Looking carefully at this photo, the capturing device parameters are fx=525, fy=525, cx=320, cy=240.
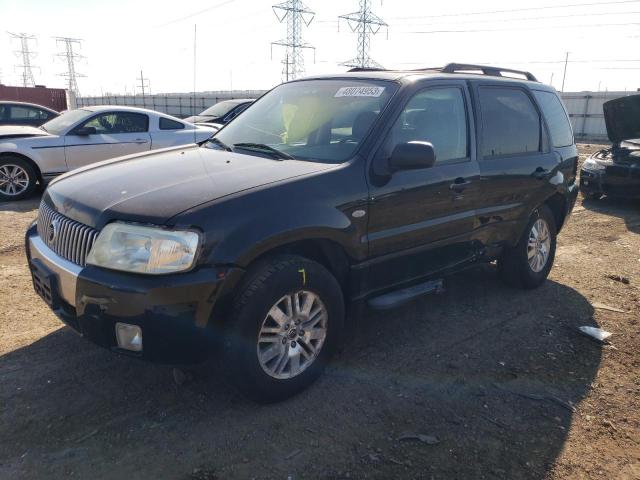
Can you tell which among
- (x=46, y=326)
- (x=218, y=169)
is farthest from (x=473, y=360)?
(x=46, y=326)

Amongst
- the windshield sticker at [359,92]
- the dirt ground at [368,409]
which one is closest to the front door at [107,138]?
the dirt ground at [368,409]

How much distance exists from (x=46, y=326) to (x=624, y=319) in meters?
4.71

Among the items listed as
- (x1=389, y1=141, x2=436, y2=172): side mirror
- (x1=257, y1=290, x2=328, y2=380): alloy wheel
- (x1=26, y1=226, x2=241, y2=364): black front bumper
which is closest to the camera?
(x1=26, y1=226, x2=241, y2=364): black front bumper

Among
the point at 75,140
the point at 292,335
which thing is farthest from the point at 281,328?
the point at 75,140

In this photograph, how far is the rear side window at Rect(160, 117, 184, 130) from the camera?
31.6 ft

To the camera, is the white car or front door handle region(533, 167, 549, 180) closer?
front door handle region(533, 167, 549, 180)

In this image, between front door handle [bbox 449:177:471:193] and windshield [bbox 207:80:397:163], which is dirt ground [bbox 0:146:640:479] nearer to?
front door handle [bbox 449:177:471:193]

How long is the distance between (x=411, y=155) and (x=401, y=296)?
1004 mm

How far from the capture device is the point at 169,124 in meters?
9.69

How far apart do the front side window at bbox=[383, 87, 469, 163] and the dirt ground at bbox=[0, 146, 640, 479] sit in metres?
1.43

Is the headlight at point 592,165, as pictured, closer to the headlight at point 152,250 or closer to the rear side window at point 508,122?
the rear side window at point 508,122

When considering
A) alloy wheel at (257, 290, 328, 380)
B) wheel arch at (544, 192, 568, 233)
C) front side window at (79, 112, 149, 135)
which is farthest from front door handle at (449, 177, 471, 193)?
front side window at (79, 112, 149, 135)

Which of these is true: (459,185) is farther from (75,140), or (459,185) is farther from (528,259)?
(75,140)

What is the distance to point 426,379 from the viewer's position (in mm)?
3436
